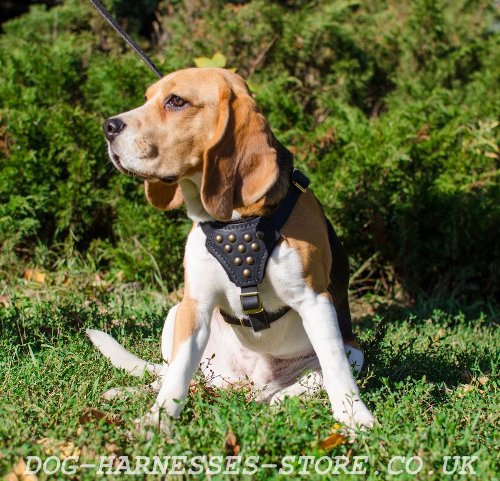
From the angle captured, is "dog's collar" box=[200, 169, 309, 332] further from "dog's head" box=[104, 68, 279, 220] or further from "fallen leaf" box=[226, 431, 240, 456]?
"fallen leaf" box=[226, 431, 240, 456]

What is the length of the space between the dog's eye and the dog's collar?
1.70ft

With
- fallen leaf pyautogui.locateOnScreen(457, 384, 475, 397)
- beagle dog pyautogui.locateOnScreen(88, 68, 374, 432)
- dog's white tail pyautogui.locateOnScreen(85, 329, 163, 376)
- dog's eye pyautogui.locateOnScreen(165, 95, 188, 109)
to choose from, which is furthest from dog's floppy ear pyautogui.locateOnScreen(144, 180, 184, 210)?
fallen leaf pyautogui.locateOnScreen(457, 384, 475, 397)

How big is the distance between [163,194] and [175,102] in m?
0.57

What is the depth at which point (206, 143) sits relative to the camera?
116 inches

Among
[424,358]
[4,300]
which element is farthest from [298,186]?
[4,300]

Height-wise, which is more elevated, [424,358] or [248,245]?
[248,245]

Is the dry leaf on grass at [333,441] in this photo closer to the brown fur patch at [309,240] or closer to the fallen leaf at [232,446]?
the fallen leaf at [232,446]

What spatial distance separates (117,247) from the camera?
233 inches

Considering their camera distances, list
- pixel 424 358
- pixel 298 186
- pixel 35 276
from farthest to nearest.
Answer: pixel 35 276 → pixel 424 358 → pixel 298 186

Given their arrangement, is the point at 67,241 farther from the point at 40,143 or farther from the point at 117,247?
the point at 40,143

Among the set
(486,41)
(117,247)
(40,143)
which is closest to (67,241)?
(117,247)

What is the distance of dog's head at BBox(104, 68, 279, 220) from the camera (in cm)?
288

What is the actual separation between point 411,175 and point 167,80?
2.97m

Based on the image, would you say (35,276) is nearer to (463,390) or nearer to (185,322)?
(185,322)
